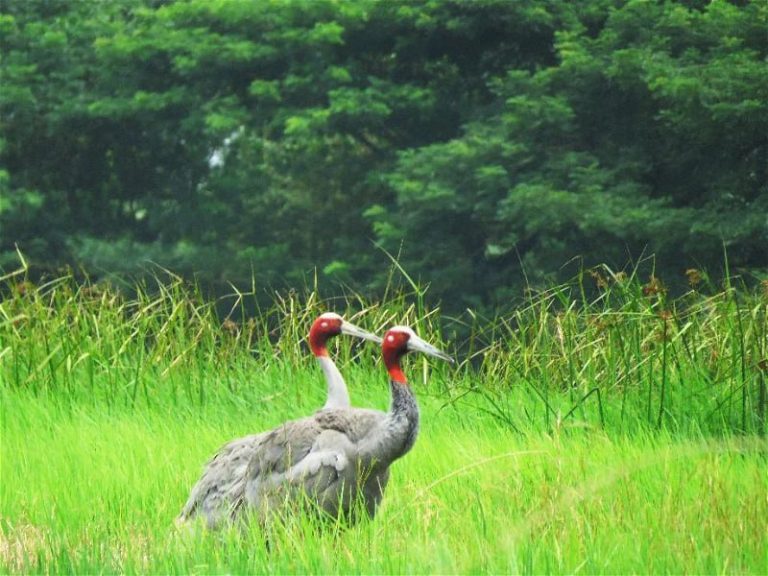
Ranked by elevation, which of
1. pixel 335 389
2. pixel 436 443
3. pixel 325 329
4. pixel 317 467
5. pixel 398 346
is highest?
pixel 398 346

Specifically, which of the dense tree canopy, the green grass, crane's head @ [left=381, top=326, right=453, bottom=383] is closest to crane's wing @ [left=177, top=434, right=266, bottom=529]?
the green grass

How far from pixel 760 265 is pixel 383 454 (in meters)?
9.81

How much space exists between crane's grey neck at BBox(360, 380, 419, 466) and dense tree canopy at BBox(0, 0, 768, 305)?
26.9 ft

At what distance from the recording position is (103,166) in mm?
18156

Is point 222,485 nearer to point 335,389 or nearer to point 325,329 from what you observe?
point 335,389

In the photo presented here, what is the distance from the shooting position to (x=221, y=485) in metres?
4.25

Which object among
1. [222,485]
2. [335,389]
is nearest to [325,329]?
[335,389]

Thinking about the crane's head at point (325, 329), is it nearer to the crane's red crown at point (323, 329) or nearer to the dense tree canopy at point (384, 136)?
the crane's red crown at point (323, 329)

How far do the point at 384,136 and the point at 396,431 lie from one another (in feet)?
42.0

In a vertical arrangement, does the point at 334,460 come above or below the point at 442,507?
above

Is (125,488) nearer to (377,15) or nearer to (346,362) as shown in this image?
(346,362)

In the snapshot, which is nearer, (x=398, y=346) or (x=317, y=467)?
(x=317, y=467)

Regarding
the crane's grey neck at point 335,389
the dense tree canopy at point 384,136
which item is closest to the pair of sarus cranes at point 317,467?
the crane's grey neck at point 335,389

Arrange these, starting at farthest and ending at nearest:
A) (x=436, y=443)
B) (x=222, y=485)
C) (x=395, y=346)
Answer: (x=436, y=443)
(x=395, y=346)
(x=222, y=485)
